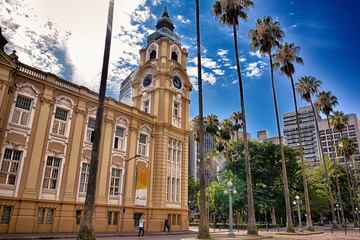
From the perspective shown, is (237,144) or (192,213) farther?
(192,213)

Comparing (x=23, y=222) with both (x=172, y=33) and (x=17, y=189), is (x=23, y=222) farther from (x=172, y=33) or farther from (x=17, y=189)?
(x=172, y=33)

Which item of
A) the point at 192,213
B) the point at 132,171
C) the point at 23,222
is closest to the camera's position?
the point at 23,222

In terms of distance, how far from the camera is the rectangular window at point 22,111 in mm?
20936

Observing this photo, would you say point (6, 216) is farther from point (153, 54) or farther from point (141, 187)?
point (153, 54)

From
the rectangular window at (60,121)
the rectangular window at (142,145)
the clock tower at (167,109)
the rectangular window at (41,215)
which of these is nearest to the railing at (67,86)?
the rectangular window at (60,121)

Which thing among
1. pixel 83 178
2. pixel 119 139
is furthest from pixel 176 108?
pixel 83 178

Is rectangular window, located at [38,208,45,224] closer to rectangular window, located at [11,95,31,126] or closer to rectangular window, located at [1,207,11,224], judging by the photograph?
rectangular window, located at [1,207,11,224]

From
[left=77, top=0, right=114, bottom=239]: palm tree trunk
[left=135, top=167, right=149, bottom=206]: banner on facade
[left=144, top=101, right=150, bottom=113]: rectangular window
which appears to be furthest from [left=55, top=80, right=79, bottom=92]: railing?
[left=77, top=0, right=114, bottom=239]: palm tree trunk

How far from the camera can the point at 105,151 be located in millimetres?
26344

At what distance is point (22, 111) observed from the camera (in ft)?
70.1

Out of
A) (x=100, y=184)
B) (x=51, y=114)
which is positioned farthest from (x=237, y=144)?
(x=51, y=114)

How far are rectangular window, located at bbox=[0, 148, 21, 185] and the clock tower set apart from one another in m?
14.3

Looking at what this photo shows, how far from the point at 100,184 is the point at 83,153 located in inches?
136

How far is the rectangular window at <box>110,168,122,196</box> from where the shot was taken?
26.5 metres
